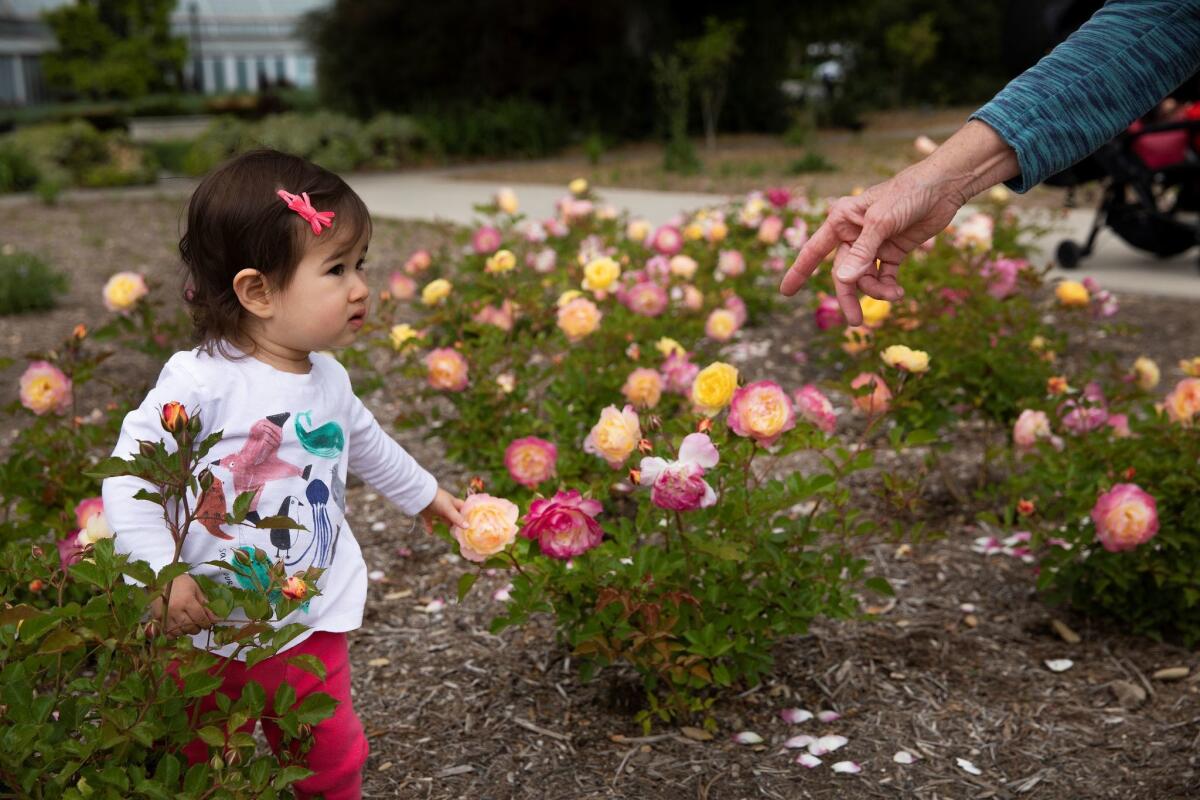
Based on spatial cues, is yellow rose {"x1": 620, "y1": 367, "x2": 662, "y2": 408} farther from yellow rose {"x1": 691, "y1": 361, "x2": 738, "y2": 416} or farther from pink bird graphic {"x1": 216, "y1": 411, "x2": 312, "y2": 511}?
pink bird graphic {"x1": 216, "y1": 411, "x2": 312, "y2": 511}

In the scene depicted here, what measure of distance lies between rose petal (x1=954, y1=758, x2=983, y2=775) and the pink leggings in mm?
1146

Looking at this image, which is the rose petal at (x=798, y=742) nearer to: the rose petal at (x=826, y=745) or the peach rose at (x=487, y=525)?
the rose petal at (x=826, y=745)

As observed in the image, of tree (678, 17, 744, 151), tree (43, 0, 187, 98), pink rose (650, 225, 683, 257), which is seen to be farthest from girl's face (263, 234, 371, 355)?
tree (43, 0, 187, 98)

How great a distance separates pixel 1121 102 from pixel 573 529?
108 cm

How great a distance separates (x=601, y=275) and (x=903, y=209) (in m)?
1.76

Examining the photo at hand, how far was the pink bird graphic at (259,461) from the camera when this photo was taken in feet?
6.10

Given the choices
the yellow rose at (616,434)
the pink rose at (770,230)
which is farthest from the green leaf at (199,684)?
the pink rose at (770,230)

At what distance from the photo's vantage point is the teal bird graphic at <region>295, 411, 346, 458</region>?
1.93 metres

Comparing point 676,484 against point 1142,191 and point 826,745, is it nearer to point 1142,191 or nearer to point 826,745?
point 826,745

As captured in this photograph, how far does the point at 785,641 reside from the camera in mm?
2814

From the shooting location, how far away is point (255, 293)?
188cm

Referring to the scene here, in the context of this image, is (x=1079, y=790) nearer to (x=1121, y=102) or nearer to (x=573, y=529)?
(x=573, y=529)

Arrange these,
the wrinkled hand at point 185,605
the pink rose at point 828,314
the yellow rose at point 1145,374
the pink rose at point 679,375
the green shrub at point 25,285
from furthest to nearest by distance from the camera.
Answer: the green shrub at point 25,285, the pink rose at point 828,314, the yellow rose at point 1145,374, the pink rose at point 679,375, the wrinkled hand at point 185,605

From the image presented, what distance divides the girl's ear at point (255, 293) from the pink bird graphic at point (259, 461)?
0.53 ft
